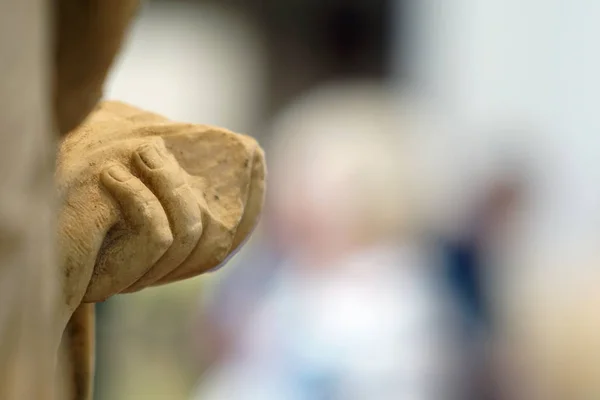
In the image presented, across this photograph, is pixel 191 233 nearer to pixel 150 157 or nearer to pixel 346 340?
pixel 150 157

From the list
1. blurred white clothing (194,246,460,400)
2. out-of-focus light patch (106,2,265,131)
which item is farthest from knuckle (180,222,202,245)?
out-of-focus light patch (106,2,265,131)

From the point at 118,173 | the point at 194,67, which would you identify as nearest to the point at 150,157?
the point at 118,173

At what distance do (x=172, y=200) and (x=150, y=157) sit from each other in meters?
0.02

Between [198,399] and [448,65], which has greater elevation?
[448,65]

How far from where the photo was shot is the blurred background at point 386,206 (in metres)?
1.32

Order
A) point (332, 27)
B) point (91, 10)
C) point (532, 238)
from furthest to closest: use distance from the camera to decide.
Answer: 1. point (332, 27)
2. point (532, 238)
3. point (91, 10)

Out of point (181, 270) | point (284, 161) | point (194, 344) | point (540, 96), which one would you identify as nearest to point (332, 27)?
point (540, 96)

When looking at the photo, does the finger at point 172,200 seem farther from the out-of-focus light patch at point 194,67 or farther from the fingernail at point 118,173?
the out-of-focus light patch at point 194,67

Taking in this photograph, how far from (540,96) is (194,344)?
114 centimetres

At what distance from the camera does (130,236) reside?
0.37m

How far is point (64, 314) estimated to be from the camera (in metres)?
0.35

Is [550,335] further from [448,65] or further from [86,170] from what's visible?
[86,170]

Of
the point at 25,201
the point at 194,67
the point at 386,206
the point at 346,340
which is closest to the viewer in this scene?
the point at 25,201

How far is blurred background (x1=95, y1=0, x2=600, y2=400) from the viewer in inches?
52.1
